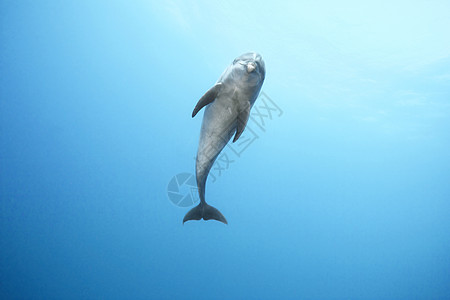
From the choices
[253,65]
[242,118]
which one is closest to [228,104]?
[242,118]

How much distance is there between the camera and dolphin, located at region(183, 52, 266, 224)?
11.7ft

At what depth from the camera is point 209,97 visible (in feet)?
12.2

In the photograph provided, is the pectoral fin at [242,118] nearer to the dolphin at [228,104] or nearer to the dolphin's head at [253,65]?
the dolphin at [228,104]

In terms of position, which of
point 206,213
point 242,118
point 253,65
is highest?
point 253,65

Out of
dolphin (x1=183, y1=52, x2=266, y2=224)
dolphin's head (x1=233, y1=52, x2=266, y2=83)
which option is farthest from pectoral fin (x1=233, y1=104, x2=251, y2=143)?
dolphin's head (x1=233, y1=52, x2=266, y2=83)

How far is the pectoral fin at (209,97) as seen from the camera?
11.9ft

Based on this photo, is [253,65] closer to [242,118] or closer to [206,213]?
[242,118]

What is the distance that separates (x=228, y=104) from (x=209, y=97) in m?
0.32

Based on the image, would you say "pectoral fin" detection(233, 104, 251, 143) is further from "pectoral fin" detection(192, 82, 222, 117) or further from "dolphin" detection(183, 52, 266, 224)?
"pectoral fin" detection(192, 82, 222, 117)

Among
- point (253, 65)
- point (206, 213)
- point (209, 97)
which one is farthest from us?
point (206, 213)

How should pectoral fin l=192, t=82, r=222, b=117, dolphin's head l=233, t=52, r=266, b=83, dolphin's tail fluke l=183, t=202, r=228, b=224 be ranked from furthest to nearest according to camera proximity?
dolphin's tail fluke l=183, t=202, r=228, b=224 < pectoral fin l=192, t=82, r=222, b=117 < dolphin's head l=233, t=52, r=266, b=83

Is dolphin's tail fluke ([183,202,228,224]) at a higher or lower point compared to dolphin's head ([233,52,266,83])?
lower

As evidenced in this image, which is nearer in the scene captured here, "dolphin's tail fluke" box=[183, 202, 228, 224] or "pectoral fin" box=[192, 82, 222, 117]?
"pectoral fin" box=[192, 82, 222, 117]

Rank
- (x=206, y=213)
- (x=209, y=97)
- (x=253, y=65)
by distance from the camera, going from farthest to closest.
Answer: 1. (x=206, y=213)
2. (x=209, y=97)
3. (x=253, y=65)
